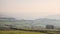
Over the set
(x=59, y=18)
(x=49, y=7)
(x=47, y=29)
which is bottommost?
(x=47, y=29)

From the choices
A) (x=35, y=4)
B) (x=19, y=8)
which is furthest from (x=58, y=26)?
(x=19, y=8)

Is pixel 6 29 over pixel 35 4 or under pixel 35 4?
under

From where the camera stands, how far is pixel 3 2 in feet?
3.71

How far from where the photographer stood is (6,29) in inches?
43.4

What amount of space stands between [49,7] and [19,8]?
298mm

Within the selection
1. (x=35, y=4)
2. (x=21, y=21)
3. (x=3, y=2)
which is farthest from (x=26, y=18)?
(x=3, y=2)

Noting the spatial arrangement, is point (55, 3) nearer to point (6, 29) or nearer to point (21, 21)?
point (21, 21)

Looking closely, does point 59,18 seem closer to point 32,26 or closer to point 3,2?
point 32,26

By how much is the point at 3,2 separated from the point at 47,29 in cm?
52

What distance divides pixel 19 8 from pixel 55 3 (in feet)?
1.18

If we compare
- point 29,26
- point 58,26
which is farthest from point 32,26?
point 58,26

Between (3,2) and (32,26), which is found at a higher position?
(3,2)

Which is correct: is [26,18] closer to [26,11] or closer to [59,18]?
[26,11]

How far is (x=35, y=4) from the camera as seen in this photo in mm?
1114
